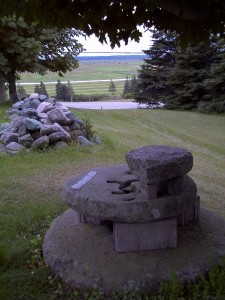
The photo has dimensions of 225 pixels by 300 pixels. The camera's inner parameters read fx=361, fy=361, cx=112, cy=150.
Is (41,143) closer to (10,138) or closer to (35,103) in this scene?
(10,138)

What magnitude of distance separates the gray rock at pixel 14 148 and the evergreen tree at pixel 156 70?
14946mm

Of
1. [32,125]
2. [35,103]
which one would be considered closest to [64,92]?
[35,103]

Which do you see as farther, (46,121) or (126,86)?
(126,86)

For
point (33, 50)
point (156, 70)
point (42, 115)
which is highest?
point (33, 50)

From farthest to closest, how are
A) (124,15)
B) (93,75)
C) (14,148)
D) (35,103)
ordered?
1. (93,75)
2. (35,103)
3. (14,148)
4. (124,15)

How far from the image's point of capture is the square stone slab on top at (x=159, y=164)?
2896mm

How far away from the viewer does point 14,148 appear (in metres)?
8.06

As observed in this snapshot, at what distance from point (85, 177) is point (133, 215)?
3.41 feet

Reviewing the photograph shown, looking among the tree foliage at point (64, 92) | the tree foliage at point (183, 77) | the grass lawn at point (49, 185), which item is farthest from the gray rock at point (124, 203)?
the tree foliage at point (64, 92)

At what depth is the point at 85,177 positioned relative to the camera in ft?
12.6

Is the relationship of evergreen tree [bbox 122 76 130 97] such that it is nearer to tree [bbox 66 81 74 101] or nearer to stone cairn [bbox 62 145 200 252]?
tree [bbox 66 81 74 101]

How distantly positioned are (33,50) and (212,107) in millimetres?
9150

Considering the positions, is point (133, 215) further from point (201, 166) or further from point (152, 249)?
point (201, 166)

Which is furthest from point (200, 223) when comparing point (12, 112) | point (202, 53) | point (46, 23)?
point (202, 53)
